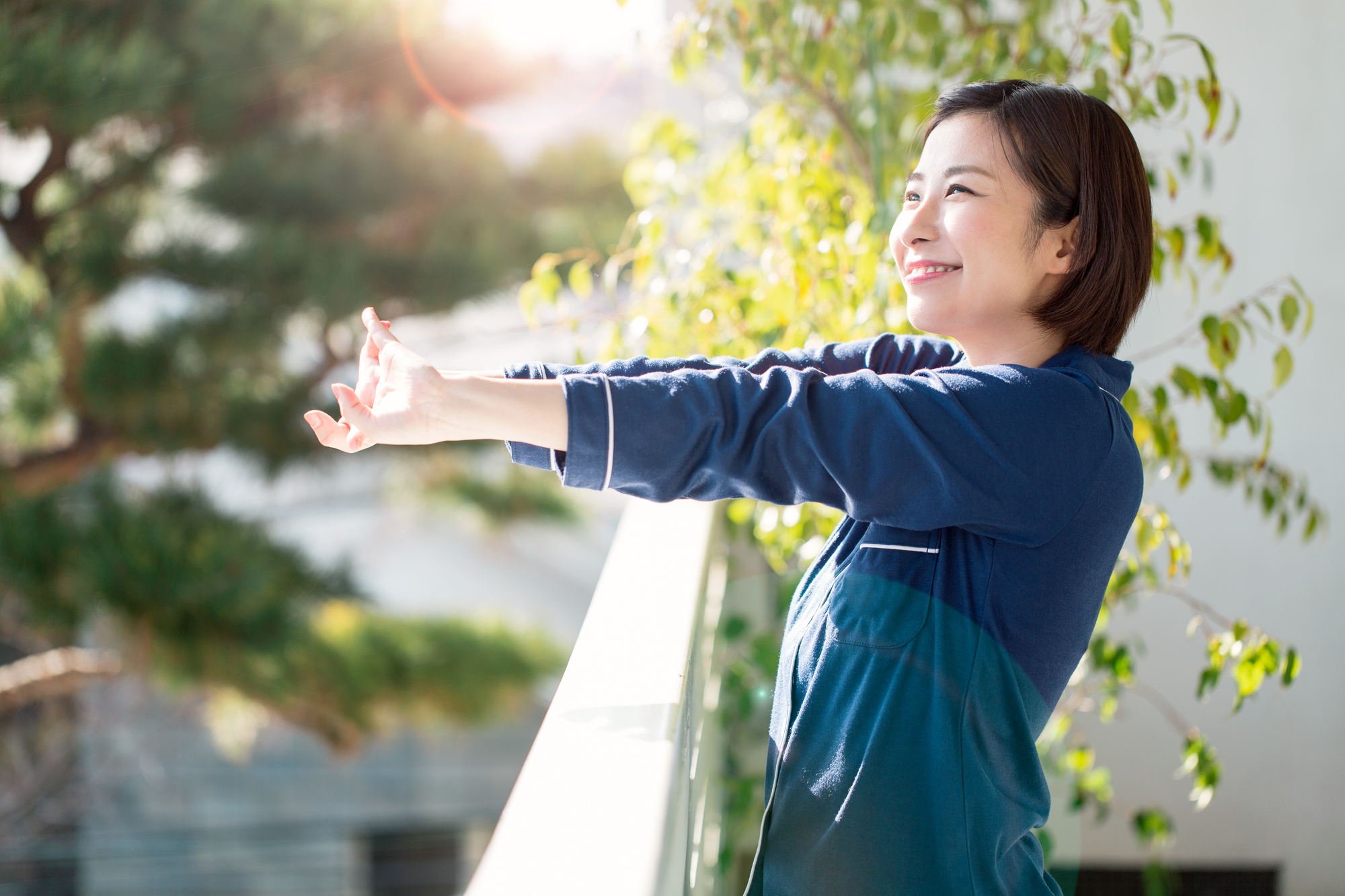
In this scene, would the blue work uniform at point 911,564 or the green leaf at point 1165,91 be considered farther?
the green leaf at point 1165,91

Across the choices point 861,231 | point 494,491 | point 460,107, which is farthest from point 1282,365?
point 460,107

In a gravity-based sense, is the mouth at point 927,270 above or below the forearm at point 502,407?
above

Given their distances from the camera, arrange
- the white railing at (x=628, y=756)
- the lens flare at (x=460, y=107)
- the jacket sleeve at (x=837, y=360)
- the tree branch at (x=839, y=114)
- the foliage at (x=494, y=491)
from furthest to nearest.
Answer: the foliage at (x=494, y=491), the lens flare at (x=460, y=107), the tree branch at (x=839, y=114), the jacket sleeve at (x=837, y=360), the white railing at (x=628, y=756)

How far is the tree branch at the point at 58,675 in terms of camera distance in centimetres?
284

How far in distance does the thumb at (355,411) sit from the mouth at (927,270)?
313mm

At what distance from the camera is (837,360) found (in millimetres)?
713

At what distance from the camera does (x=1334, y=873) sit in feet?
4.84

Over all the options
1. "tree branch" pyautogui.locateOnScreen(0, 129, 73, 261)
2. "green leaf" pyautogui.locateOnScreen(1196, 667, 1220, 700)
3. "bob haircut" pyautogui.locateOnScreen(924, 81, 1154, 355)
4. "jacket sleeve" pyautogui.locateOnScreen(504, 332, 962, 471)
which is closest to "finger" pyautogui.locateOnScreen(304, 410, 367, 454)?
Answer: "jacket sleeve" pyautogui.locateOnScreen(504, 332, 962, 471)

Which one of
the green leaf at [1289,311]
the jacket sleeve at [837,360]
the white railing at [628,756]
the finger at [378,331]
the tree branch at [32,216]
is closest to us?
the white railing at [628,756]

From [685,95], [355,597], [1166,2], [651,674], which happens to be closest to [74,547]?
[355,597]

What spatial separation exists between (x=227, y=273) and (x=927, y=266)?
2.58 metres

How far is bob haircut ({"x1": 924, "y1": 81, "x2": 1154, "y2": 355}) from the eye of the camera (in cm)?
57

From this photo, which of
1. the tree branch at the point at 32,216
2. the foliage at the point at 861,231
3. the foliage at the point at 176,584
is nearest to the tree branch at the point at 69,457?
the foliage at the point at 176,584

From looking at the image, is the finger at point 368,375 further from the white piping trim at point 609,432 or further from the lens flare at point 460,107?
the lens flare at point 460,107
